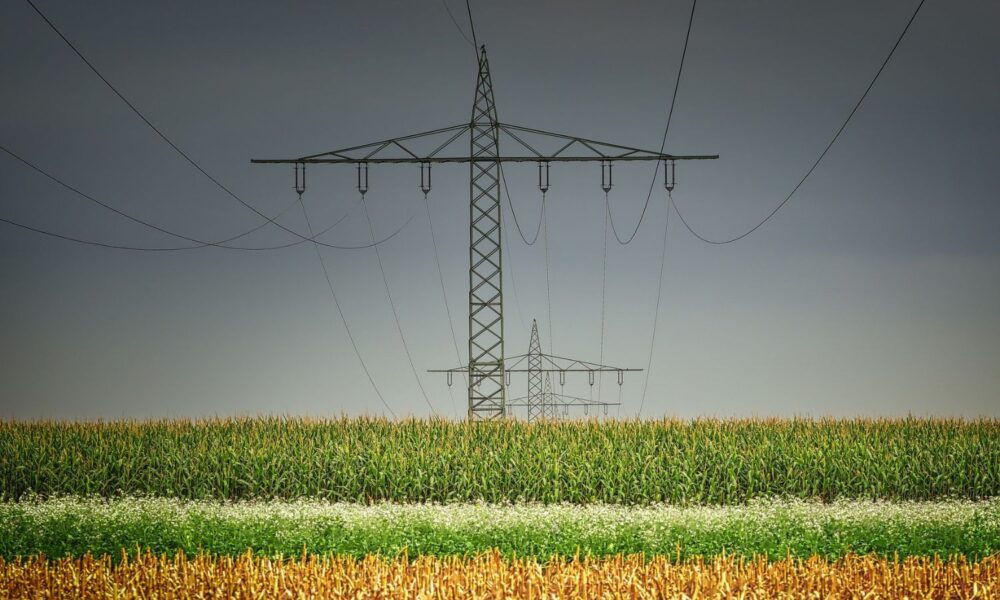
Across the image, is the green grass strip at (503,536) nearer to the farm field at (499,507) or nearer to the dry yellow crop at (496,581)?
the farm field at (499,507)

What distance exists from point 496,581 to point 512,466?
15.3 meters

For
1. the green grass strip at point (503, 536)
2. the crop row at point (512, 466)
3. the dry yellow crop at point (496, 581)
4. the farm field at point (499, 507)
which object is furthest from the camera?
the crop row at point (512, 466)

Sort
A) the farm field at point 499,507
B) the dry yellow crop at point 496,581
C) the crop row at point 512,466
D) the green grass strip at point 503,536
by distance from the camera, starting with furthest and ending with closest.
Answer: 1. the crop row at point 512,466
2. the green grass strip at point 503,536
3. the farm field at point 499,507
4. the dry yellow crop at point 496,581

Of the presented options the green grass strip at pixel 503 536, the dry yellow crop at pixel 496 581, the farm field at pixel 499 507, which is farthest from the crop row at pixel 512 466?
the dry yellow crop at pixel 496 581

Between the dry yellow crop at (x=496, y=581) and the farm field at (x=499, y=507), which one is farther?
the farm field at (x=499, y=507)

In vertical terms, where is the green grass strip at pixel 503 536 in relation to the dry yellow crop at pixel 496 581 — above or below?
below

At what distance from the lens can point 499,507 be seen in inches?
846

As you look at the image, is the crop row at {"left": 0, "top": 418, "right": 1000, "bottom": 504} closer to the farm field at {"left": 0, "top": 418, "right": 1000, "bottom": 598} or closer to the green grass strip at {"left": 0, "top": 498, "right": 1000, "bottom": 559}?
the farm field at {"left": 0, "top": 418, "right": 1000, "bottom": 598}

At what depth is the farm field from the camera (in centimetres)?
953

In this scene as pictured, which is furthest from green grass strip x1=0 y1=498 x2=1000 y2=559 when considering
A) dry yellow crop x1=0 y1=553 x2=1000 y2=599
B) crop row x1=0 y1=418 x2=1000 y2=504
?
crop row x1=0 y1=418 x2=1000 y2=504

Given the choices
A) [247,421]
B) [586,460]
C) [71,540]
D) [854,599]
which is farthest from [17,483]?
[854,599]

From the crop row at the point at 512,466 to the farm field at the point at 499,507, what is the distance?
0.07 m

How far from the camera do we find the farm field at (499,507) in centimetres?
953

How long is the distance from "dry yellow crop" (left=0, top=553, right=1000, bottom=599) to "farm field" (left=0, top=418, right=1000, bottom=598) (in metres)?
0.04
